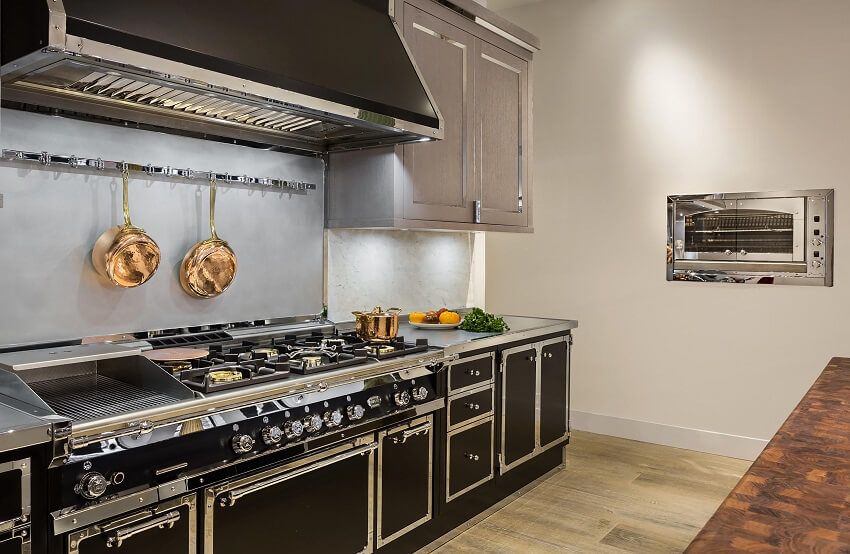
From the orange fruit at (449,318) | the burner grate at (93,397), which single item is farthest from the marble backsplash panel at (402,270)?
the burner grate at (93,397)

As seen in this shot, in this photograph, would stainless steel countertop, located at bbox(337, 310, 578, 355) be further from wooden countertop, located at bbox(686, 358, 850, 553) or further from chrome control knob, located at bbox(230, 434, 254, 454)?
wooden countertop, located at bbox(686, 358, 850, 553)

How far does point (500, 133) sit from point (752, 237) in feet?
6.37

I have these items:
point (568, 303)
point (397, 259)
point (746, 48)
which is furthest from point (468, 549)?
point (746, 48)

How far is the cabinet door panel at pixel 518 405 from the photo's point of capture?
350 cm

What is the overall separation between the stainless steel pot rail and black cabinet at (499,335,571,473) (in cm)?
138

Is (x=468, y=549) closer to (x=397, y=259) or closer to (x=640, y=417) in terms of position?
(x=397, y=259)

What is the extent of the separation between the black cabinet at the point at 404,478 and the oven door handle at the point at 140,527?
93 centimetres

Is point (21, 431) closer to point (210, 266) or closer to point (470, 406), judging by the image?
point (210, 266)

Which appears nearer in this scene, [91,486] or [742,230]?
[91,486]

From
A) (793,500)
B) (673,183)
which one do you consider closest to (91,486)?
(793,500)

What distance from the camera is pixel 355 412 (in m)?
2.48

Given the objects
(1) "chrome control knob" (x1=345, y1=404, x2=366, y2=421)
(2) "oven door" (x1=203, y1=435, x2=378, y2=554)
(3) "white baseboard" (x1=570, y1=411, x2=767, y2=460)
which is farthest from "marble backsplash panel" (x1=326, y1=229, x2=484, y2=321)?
(3) "white baseboard" (x1=570, y1=411, x2=767, y2=460)

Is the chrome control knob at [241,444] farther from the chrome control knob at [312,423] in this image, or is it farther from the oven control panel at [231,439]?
the chrome control knob at [312,423]

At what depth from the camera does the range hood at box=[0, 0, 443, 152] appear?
185cm
